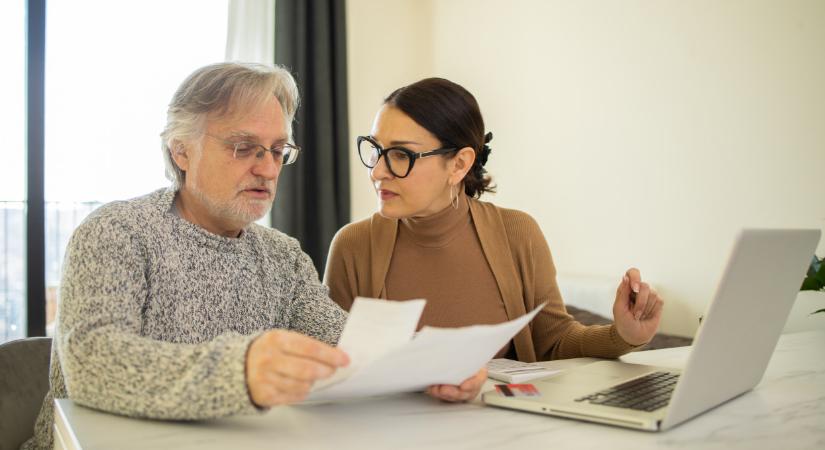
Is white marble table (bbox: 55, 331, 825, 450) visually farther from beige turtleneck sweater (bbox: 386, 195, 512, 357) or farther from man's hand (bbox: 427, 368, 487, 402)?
beige turtleneck sweater (bbox: 386, 195, 512, 357)

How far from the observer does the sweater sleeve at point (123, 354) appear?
93 centimetres

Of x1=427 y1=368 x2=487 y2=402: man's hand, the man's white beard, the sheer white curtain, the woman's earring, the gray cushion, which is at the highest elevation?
the sheer white curtain

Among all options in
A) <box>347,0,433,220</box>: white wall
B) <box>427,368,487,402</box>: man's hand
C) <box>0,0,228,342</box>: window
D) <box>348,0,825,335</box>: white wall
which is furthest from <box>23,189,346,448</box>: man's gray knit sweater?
<box>347,0,433,220</box>: white wall

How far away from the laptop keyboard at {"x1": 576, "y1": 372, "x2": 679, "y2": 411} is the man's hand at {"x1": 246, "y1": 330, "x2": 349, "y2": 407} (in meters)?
0.38

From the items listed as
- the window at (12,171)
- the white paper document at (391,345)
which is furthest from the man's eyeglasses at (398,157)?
the window at (12,171)

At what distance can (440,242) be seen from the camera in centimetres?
198

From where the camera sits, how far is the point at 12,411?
4.79 ft

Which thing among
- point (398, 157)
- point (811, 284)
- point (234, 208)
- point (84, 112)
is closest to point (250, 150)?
point (234, 208)

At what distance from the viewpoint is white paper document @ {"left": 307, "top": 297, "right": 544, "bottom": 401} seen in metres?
0.90

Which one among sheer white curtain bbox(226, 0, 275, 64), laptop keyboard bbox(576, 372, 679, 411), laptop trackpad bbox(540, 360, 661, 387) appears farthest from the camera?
sheer white curtain bbox(226, 0, 275, 64)

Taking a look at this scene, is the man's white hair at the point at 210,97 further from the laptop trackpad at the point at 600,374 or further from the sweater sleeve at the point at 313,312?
the laptop trackpad at the point at 600,374

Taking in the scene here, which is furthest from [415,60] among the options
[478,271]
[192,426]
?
[192,426]

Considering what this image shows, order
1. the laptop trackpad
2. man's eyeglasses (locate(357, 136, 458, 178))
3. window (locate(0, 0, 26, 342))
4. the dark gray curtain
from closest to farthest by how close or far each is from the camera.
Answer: the laptop trackpad < man's eyeglasses (locate(357, 136, 458, 178)) < window (locate(0, 0, 26, 342)) < the dark gray curtain

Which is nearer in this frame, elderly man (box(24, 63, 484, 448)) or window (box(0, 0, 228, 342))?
elderly man (box(24, 63, 484, 448))
